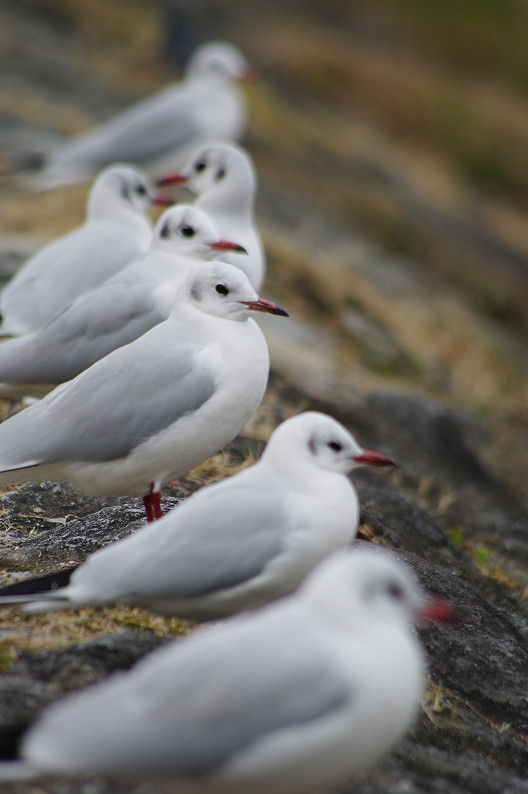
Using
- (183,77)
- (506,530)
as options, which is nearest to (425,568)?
(506,530)

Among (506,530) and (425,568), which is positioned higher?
(425,568)

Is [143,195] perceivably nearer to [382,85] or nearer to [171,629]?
[171,629]

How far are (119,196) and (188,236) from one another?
1.48m

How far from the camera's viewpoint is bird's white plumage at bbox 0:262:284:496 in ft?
11.9

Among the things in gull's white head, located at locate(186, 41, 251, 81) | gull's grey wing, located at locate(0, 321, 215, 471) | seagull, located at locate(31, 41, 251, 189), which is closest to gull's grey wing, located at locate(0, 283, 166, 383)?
gull's grey wing, located at locate(0, 321, 215, 471)

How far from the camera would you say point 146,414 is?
11.9ft

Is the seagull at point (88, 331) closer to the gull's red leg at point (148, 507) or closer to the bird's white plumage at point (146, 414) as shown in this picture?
the bird's white plumage at point (146, 414)

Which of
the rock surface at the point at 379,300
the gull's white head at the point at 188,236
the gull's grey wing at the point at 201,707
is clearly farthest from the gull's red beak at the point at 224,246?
the gull's grey wing at the point at 201,707

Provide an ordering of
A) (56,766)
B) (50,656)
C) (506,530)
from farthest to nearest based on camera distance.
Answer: (506,530) < (50,656) < (56,766)

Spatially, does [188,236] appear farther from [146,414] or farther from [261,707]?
[261,707]

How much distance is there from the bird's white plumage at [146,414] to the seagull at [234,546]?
67 cm

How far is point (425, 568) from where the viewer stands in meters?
4.02

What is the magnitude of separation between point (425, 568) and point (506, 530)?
6.71 feet

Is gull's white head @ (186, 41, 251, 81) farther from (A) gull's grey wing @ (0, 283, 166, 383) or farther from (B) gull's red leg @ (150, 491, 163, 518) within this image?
(B) gull's red leg @ (150, 491, 163, 518)
